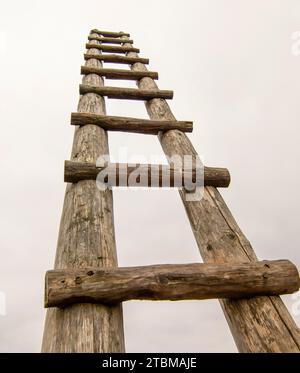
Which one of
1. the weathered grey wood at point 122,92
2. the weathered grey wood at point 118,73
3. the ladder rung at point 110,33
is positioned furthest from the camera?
the ladder rung at point 110,33

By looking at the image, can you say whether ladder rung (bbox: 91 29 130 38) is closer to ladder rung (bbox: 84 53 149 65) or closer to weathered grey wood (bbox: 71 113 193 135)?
ladder rung (bbox: 84 53 149 65)

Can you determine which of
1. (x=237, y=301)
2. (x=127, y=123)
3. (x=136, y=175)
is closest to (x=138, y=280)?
(x=237, y=301)

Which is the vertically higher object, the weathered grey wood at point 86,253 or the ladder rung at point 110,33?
the ladder rung at point 110,33

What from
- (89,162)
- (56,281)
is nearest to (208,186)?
(89,162)

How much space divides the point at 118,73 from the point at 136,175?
1.92 meters

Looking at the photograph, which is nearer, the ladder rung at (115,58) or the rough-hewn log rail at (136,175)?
the rough-hewn log rail at (136,175)

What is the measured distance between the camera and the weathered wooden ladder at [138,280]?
1.20 m

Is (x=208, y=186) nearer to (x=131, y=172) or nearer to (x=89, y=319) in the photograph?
(x=131, y=172)

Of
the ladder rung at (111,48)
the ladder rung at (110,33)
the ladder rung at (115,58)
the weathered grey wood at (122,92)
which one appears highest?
the ladder rung at (110,33)

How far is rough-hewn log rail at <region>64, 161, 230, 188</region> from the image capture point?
6.07ft

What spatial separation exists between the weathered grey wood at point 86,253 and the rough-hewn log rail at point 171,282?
0.06m

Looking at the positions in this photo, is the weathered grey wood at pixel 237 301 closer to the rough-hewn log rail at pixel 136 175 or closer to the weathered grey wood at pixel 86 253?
the rough-hewn log rail at pixel 136 175

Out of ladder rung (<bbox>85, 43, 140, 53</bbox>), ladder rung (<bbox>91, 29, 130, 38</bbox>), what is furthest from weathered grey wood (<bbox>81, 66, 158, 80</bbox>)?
ladder rung (<bbox>91, 29, 130, 38</bbox>)

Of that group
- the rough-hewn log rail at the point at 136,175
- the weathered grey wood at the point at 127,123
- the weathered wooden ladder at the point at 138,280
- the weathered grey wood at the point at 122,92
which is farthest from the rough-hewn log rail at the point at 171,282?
the weathered grey wood at the point at 122,92
